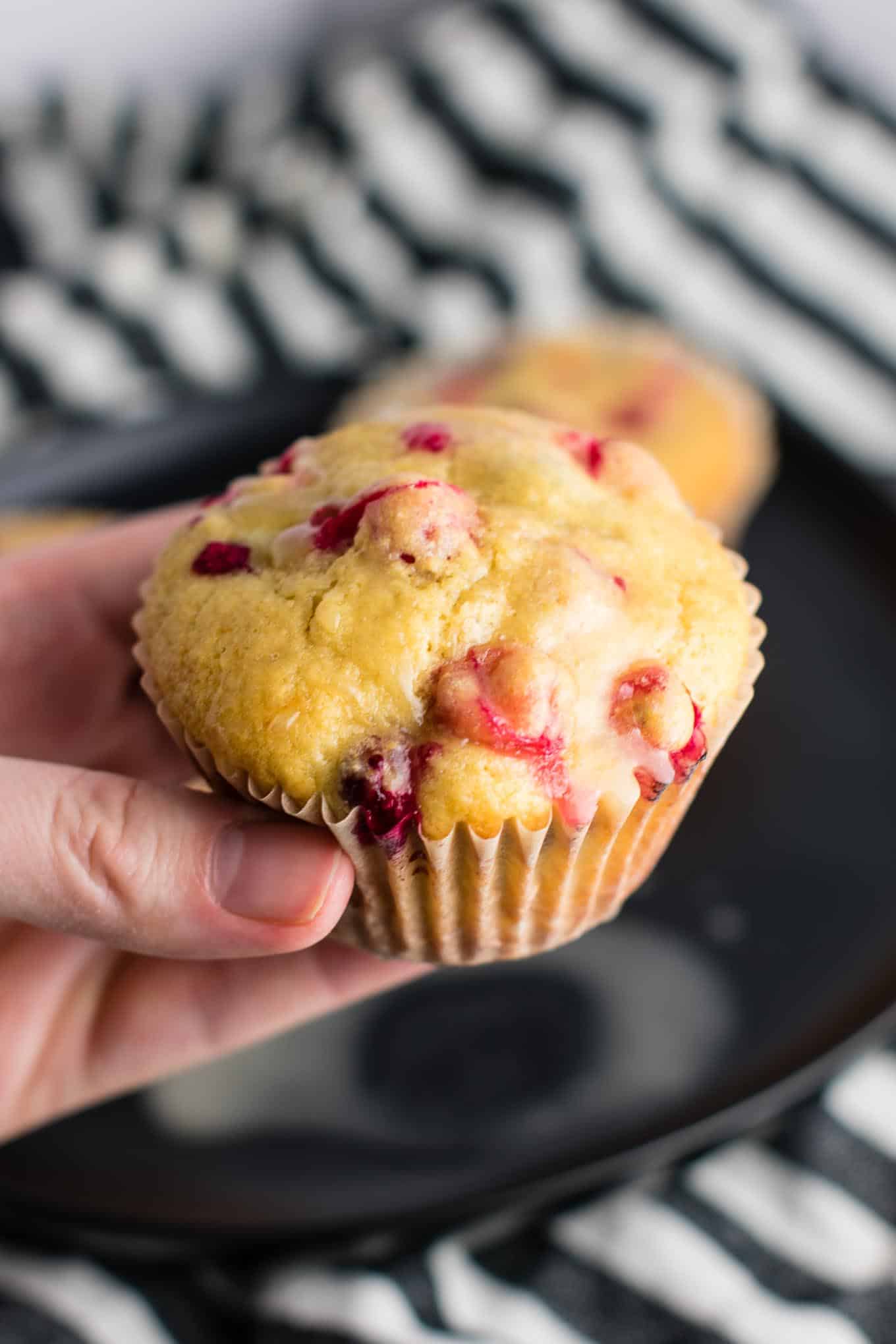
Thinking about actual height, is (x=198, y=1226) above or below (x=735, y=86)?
below

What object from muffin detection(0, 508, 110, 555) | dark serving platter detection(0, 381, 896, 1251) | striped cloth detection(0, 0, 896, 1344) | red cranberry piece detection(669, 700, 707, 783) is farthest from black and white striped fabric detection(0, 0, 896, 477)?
red cranberry piece detection(669, 700, 707, 783)

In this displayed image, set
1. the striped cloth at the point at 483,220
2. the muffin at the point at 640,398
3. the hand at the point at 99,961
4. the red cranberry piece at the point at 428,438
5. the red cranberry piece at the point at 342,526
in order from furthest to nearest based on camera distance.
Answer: the striped cloth at the point at 483,220 → the muffin at the point at 640,398 → the hand at the point at 99,961 → the red cranberry piece at the point at 428,438 → the red cranberry piece at the point at 342,526

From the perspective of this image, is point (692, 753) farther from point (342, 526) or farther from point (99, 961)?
point (99, 961)

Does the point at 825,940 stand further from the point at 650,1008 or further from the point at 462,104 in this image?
the point at 462,104

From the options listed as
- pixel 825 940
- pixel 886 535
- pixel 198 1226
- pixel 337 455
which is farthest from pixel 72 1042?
pixel 886 535

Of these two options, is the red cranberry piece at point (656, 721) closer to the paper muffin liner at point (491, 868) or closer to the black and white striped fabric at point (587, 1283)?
the paper muffin liner at point (491, 868)

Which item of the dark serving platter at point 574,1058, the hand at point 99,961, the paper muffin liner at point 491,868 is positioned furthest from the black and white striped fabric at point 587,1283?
the paper muffin liner at point 491,868
